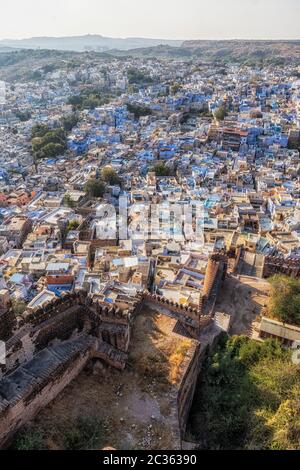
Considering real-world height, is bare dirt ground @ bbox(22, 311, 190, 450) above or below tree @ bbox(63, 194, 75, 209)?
above

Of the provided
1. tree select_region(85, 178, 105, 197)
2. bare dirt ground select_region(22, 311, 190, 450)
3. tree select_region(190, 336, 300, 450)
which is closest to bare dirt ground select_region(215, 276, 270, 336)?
tree select_region(190, 336, 300, 450)

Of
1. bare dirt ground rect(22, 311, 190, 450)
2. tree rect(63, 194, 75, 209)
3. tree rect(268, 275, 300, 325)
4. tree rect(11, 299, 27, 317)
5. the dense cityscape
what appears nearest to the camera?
bare dirt ground rect(22, 311, 190, 450)

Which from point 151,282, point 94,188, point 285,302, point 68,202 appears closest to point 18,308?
point 151,282

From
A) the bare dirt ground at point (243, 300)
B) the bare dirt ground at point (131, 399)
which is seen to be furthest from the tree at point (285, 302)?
the bare dirt ground at point (131, 399)

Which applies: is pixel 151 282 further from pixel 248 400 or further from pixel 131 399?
pixel 131 399

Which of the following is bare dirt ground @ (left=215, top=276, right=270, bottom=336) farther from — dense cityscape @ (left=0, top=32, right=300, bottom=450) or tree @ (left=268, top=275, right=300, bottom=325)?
tree @ (left=268, top=275, right=300, bottom=325)

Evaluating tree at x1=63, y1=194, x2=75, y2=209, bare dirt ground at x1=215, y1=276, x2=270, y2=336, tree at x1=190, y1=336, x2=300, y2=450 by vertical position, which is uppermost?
tree at x1=190, y1=336, x2=300, y2=450

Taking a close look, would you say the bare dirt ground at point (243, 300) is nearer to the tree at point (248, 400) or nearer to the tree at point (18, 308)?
the tree at point (248, 400)
